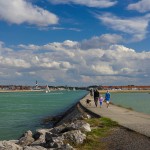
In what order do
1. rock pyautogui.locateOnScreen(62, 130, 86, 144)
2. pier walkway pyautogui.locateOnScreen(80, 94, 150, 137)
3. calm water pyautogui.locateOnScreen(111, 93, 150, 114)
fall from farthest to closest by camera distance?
calm water pyautogui.locateOnScreen(111, 93, 150, 114) → pier walkway pyautogui.locateOnScreen(80, 94, 150, 137) → rock pyautogui.locateOnScreen(62, 130, 86, 144)

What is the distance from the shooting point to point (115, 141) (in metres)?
14.4

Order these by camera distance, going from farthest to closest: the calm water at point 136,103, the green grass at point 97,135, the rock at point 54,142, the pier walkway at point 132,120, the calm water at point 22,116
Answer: the calm water at point 136,103 → the calm water at point 22,116 → the pier walkway at point 132,120 → the green grass at point 97,135 → the rock at point 54,142

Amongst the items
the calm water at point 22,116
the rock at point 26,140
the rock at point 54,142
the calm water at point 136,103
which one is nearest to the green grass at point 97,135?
the rock at point 54,142

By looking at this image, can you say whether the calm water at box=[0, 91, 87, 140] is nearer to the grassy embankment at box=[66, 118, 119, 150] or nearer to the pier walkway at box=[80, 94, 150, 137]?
the pier walkway at box=[80, 94, 150, 137]

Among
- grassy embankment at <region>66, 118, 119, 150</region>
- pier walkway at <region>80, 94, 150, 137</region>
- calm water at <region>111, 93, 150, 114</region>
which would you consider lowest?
grassy embankment at <region>66, 118, 119, 150</region>

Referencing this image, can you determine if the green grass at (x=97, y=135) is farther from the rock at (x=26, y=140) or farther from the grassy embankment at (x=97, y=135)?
the rock at (x=26, y=140)

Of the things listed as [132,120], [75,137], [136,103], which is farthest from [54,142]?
[136,103]

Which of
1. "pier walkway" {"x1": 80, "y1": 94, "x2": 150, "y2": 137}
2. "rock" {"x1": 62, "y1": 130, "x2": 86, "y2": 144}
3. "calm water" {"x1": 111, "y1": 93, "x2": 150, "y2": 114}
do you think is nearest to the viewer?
"rock" {"x1": 62, "y1": 130, "x2": 86, "y2": 144}

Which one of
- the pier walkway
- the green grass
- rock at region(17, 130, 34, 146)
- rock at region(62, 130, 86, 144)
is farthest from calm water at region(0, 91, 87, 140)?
rock at region(62, 130, 86, 144)

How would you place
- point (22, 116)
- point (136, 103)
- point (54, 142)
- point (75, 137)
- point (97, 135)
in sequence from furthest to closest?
point (136, 103), point (22, 116), point (97, 135), point (75, 137), point (54, 142)

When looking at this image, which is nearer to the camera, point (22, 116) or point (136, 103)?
point (22, 116)

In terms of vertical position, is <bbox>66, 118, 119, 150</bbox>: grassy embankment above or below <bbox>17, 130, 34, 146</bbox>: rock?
above

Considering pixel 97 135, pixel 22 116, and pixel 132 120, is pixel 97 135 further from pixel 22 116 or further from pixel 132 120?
pixel 22 116

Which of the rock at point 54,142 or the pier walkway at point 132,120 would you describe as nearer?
the rock at point 54,142
